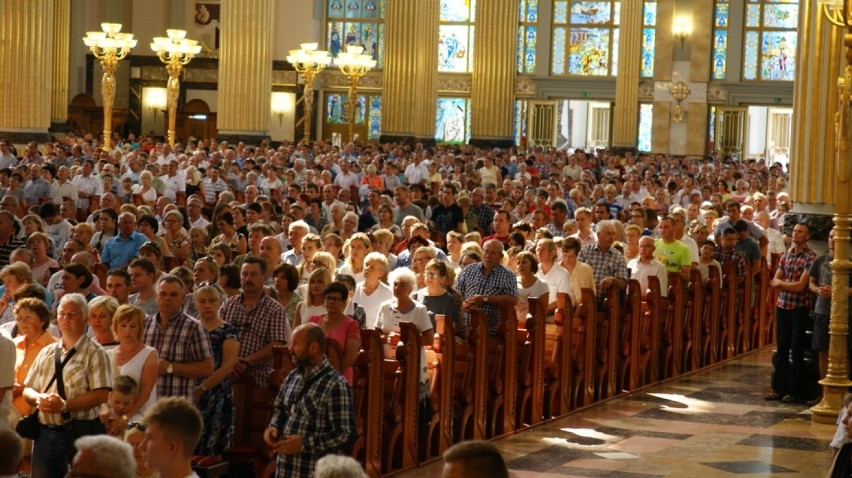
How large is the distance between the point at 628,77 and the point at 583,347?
2975 centimetres

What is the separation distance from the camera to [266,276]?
36.0ft

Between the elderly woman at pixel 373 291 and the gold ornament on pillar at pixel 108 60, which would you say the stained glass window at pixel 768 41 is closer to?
the gold ornament on pillar at pixel 108 60

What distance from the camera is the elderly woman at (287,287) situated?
414 inches

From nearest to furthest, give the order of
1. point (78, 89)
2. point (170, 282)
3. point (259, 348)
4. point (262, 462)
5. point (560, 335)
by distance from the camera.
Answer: point (170, 282) < point (262, 462) < point (259, 348) < point (560, 335) < point (78, 89)

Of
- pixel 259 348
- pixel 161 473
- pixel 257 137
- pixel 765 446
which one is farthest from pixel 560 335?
pixel 257 137

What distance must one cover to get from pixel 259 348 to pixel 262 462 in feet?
2.89

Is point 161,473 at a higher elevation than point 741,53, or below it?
below

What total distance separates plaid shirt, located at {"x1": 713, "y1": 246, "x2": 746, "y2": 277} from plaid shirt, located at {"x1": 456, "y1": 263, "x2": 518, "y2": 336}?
14.9 ft

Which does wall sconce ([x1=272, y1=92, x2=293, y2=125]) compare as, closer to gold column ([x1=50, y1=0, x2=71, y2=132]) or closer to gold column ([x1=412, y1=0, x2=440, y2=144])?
gold column ([x1=412, y1=0, x2=440, y2=144])

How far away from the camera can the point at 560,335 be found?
11.9 meters

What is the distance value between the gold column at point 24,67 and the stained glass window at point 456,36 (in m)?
19.9

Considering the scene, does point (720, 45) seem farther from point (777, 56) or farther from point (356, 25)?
point (356, 25)

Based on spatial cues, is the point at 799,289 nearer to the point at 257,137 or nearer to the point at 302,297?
the point at 302,297

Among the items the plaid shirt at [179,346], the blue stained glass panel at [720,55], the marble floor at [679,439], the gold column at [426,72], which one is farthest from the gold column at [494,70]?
the plaid shirt at [179,346]
